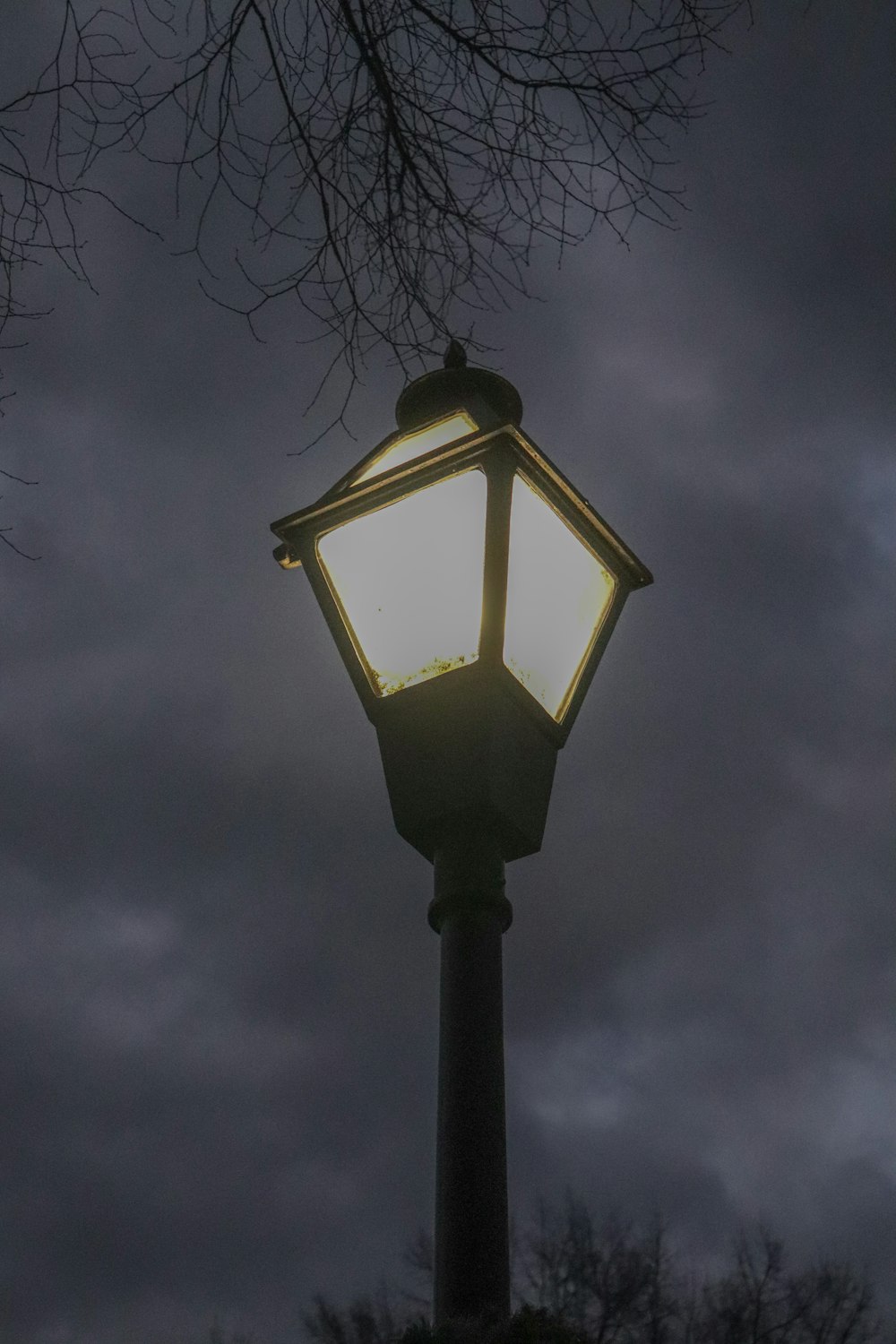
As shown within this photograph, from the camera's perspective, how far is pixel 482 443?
9.30 ft

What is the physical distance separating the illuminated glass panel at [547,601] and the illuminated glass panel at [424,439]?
448mm

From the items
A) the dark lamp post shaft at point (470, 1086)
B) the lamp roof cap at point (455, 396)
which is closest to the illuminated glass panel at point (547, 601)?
the dark lamp post shaft at point (470, 1086)

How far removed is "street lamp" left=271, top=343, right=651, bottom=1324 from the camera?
2.67 meters

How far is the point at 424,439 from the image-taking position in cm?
333

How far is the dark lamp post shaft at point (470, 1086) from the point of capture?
218 cm

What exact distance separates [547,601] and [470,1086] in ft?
3.28

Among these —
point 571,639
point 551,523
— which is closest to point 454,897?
point 571,639

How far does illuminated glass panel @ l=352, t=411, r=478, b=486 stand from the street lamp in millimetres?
193

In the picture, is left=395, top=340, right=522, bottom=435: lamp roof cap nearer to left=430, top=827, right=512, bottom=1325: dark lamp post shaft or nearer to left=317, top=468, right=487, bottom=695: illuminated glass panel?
left=317, top=468, right=487, bottom=695: illuminated glass panel

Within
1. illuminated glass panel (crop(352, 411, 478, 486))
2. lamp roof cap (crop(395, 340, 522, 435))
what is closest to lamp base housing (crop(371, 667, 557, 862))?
illuminated glass panel (crop(352, 411, 478, 486))

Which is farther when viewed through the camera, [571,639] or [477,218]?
[477,218]

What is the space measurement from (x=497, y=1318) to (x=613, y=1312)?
1171 cm

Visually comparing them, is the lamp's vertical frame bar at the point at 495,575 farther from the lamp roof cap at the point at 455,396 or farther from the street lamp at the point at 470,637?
the lamp roof cap at the point at 455,396

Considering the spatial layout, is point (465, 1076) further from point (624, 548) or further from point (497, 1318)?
point (624, 548)
